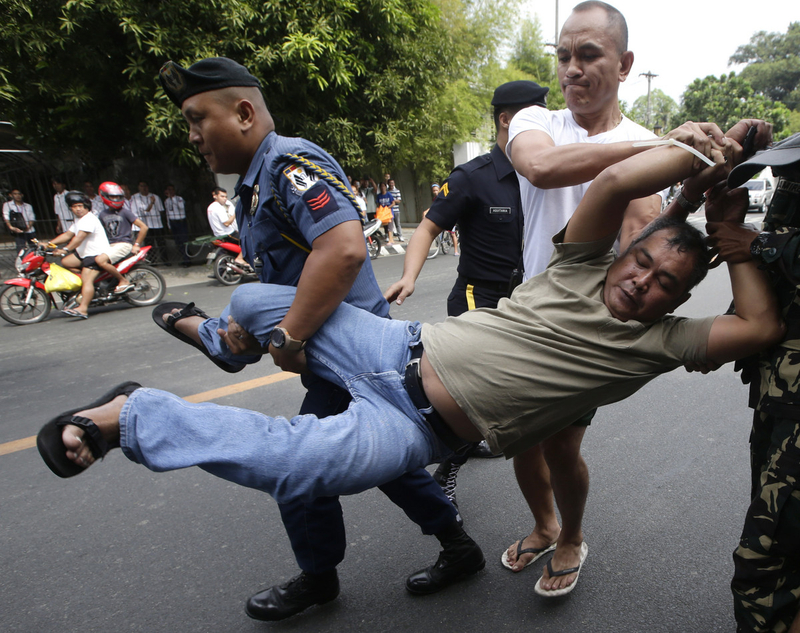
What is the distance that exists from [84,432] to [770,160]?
5.57 ft

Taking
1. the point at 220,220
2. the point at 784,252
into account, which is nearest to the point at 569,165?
the point at 784,252

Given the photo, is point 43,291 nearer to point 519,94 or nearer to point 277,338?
point 519,94

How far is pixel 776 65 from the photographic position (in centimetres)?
6594

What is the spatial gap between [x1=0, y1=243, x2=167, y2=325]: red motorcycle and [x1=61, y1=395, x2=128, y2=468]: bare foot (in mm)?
7043

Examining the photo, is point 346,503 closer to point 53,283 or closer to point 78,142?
point 53,283

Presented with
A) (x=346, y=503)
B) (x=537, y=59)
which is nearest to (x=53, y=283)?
(x=346, y=503)

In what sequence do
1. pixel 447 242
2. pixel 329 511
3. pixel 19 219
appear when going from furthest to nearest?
pixel 447 242 < pixel 19 219 < pixel 329 511

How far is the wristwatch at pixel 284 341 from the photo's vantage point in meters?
1.57

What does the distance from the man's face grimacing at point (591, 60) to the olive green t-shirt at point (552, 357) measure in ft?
1.90

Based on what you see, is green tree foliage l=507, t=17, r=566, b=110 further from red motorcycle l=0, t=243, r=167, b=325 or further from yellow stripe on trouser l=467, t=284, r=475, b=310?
yellow stripe on trouser l=467, t=284, r=475, b=310

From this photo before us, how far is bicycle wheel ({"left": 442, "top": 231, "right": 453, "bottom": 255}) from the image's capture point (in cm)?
1244

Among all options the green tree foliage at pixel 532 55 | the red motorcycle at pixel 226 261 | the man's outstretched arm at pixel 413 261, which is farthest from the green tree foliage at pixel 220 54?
the green tree foliage at pixel 532 55

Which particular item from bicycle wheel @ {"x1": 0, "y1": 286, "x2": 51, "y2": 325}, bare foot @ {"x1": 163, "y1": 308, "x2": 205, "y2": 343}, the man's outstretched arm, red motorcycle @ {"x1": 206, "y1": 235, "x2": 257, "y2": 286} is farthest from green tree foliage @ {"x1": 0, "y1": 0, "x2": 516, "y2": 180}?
bare foot @ {"x1": 163, "y1": 308, "x2": 205, "y2": 343}

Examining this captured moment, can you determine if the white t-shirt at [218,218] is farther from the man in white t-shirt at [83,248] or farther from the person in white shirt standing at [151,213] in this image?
the person in white shirt standing at [151,213]
